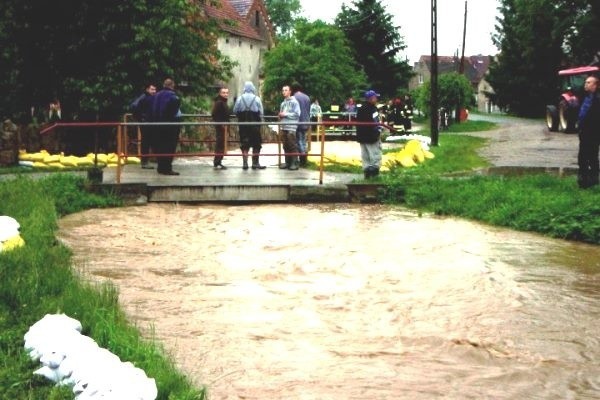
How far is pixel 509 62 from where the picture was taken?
68625 mm

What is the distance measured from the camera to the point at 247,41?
197 ft

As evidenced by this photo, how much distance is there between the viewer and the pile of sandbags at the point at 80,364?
462 centimetres

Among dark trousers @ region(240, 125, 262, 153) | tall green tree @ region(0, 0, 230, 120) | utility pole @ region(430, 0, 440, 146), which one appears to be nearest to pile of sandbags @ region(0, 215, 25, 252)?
dark trousers @ region(240, 125, 262, 153)

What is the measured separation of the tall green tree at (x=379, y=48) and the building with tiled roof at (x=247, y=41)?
6.65m

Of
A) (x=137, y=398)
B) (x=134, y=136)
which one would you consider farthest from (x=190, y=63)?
(x=137, y=398)

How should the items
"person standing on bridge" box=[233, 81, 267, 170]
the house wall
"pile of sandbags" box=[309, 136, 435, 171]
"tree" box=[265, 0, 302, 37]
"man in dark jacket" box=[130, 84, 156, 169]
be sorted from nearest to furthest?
"man in dark jacket" box=[130, 84, 156, 169]
"person standing on bridge" box=[233, 81, 267, 170]
"pile of sandbags" box=[309, 136, 435, 171]
the house wall
"tree" box=[265, 0, 302, 37]

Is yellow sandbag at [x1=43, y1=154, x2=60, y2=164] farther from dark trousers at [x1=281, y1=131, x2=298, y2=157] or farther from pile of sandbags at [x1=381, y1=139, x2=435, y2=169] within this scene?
pile of sandbags at [x1=381, y1=139, x2=435, y2=169]

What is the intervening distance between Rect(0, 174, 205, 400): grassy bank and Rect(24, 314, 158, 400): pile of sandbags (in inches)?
3.3

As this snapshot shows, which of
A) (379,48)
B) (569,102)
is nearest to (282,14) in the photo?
(379,48)

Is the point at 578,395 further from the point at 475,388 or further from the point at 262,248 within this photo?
the point at 262,248

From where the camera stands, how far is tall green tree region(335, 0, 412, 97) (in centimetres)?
5231

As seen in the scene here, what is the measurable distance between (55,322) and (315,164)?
1450 cm

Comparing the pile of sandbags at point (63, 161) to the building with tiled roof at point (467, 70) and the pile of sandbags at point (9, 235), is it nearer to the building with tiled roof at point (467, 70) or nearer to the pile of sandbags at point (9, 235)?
the pile of sandbags at point (9, 235)

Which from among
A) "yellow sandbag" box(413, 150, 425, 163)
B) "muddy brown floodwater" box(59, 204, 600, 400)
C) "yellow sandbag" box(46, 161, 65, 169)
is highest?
"yellow sandbag" box(413, 150, 425, 163)
